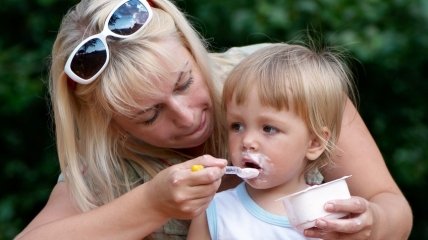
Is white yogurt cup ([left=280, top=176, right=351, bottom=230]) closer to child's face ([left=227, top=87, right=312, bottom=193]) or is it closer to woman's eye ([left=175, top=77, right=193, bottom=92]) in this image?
child's face ([left=227, top=87, right=312, bottom=193])

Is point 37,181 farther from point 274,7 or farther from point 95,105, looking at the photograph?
point 95,105

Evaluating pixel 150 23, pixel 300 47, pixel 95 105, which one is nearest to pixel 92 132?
pixel 95 105

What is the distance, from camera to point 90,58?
2775mm

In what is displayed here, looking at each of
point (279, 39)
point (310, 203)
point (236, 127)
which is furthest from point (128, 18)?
point (279, 39)

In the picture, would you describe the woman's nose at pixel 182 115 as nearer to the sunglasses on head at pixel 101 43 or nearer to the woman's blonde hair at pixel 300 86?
the woman's blonde hair at pixel 300 86

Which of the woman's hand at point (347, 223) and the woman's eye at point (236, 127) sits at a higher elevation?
the woman's eye at point (236, 127)

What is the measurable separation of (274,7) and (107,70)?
147 centimetres

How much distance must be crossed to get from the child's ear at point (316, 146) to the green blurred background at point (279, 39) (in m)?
1.39

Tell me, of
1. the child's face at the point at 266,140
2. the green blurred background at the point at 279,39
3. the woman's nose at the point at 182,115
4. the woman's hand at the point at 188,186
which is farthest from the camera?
the green blurred background at the point at 279,39

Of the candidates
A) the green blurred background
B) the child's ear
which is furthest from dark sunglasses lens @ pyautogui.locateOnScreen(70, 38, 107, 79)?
the green blurred background

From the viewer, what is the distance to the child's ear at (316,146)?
2.59m

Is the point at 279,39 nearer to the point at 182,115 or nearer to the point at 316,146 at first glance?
the point at 182,115

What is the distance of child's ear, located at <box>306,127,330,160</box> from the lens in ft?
8.51

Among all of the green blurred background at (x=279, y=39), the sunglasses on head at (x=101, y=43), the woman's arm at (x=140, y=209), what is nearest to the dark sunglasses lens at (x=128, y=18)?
the sunglasses on head at (x=101, y=43)
